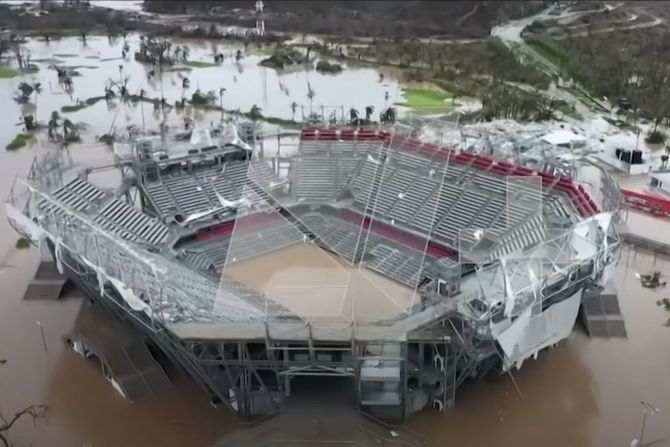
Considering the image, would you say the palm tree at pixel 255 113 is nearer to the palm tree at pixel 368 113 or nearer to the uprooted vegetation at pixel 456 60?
the palm tree at pixel 368 113

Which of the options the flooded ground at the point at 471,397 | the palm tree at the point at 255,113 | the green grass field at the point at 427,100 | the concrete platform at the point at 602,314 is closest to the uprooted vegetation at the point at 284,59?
the green grass field at the point at 427,100

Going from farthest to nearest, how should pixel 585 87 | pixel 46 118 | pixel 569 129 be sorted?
pixel 585 87, pixel 46 118, pixel 569 129

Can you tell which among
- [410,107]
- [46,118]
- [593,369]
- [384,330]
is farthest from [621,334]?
[46,118]

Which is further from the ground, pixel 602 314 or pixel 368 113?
pixel 368 113

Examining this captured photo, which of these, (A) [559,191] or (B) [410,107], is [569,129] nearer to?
(B) [410,107]

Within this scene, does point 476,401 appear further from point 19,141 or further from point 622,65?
→ point 622,65

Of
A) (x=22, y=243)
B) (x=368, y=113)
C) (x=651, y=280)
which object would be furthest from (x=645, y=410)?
(x=368, y=113)
